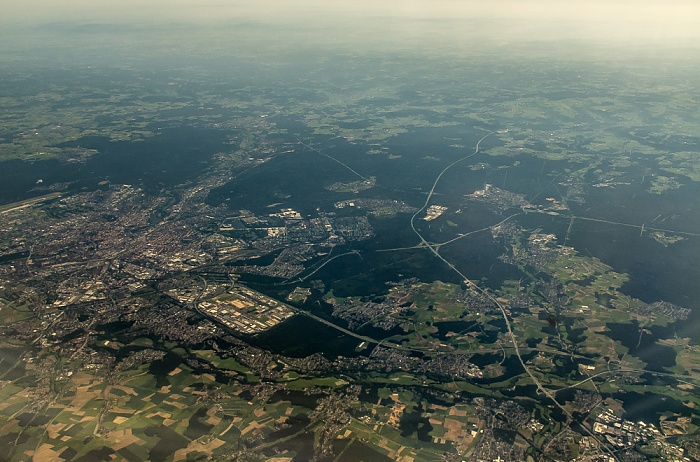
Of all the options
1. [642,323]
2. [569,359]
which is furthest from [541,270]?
[569,359]

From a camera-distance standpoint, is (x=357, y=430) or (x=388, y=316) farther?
(x=388, y=316)

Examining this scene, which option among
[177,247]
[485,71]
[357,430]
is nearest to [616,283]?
[357,430]

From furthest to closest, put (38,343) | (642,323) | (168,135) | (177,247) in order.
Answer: (168,135) → (177,247) → (642,323) → (38,343)

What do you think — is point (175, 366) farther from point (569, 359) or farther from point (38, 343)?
point (569, 359)

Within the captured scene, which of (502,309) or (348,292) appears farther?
(348,292)

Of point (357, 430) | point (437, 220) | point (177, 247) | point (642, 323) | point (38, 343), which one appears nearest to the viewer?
point (357, 430)

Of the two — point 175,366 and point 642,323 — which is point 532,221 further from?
point 175,366
